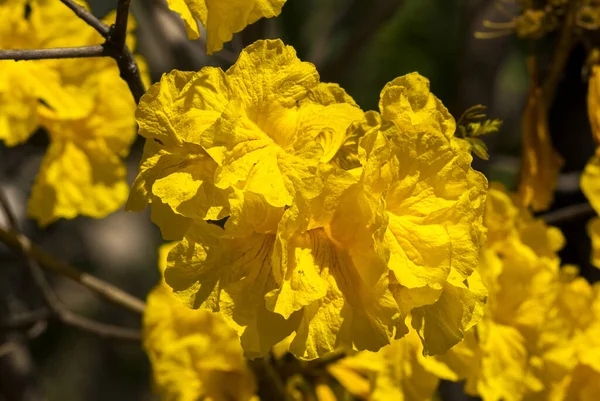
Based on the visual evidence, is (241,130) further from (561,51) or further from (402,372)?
(561,51)

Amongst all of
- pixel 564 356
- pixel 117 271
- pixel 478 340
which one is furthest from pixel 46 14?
pixel 117 271

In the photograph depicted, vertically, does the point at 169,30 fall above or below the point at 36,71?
below

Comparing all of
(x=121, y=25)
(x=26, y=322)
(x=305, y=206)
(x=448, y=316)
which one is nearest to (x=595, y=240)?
(x=448, y=316)

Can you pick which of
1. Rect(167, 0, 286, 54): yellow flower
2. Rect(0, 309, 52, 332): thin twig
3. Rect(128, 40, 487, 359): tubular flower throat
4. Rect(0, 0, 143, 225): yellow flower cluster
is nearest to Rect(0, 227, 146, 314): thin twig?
Rect(0, 0, 143, 225): yellow flower cluster

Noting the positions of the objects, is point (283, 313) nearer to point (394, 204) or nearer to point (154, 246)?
point (394, 204)

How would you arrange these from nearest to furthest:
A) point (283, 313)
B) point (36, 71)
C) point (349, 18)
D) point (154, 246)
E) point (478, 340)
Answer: point (283, 313) < point (478, 340) < point (36, 71) < point (349, 18) < point (154, 246)

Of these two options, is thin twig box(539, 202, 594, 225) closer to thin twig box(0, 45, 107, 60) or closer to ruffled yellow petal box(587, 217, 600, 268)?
ruffled yellow petal box(587, 217, 600, 268)

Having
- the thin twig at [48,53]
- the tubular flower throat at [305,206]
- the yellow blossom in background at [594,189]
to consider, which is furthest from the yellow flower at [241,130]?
the yellow blossom in background at [594,189]
